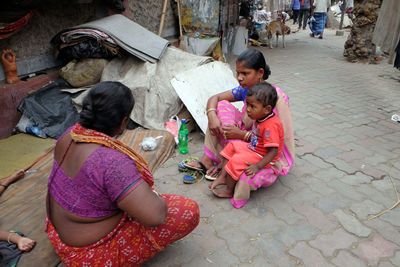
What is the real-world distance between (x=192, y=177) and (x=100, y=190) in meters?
1.57

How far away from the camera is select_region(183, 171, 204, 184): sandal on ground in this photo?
2.84 m

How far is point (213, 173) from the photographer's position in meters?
2.89

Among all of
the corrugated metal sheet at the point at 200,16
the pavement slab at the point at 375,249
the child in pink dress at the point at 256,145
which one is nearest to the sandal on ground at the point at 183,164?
the child in pink dress at the point at 256,145

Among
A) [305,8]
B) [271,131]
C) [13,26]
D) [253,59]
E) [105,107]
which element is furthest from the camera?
[305,8]

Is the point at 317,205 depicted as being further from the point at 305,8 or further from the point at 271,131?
the point at 305,8

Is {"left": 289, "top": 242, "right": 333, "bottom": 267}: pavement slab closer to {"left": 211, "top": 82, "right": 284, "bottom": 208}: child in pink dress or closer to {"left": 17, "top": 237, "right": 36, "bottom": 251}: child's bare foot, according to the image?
{"left": 211, "top": 82, "right": 284, "bottom": 208}: child in pink dress

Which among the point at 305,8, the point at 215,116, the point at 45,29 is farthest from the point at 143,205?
the point at 305,8

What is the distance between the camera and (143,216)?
4.55ft

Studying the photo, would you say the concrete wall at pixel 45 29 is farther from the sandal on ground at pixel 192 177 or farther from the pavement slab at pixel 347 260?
the pavement slab at pixel 347 260

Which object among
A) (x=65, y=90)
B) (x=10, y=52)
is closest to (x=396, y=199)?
(x=65, y=90)

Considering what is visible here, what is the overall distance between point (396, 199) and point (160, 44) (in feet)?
11.9

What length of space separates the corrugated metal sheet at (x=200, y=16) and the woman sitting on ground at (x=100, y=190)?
6.20 m

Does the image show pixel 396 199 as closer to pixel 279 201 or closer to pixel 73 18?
pixel 279 201

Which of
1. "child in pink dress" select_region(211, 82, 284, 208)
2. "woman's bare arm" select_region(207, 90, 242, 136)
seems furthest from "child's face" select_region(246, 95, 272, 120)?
"woman's bare arm" select_region(207, 90, 242, 136)
